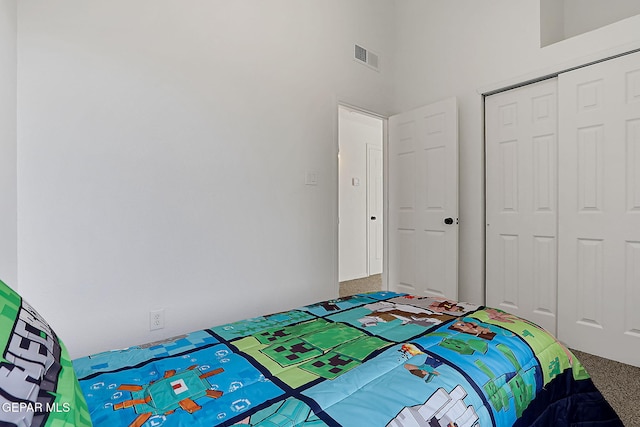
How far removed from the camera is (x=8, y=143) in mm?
1577

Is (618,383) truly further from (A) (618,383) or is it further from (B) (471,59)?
(B) (471,59)

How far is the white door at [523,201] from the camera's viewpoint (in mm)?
2635

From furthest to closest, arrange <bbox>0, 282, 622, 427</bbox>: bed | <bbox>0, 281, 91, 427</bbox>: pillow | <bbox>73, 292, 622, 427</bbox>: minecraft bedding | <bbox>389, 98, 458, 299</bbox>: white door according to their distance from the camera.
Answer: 1. <bbox>389, 98, 458, 299</bbox>: white door
2. <bbox>73, 292, 622, 427</bbox>: minecraft bedding
3. <bbox>0, 282, 622, 427</bbox>: bed
4. <bbox>0, 281, 91, 427</bbox>: pillow

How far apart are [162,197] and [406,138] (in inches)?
95.1

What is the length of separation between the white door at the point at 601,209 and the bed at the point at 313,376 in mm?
1335

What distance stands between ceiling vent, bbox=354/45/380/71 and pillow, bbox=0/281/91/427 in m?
3.31

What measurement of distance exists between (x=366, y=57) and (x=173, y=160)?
226 centimetres

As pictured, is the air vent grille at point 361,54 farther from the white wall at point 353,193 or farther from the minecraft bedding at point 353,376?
the minecraft bedding at point 353,376

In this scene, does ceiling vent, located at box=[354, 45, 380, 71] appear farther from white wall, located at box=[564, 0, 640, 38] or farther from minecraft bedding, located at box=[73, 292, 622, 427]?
minecraft bedding, located at box=[73, 292, 622, 427]

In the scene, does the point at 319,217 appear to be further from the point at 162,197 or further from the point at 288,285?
the point at 162,197

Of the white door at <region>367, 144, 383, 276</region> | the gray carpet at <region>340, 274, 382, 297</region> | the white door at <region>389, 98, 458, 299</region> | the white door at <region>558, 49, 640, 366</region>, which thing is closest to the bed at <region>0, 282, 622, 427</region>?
the white door at <region>558, 49, 640, 366</region>

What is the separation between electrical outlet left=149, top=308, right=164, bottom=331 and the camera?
82.4 inches

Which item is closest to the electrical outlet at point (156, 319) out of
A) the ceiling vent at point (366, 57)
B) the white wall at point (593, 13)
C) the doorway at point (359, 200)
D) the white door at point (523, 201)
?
the white door at point (523, 201)

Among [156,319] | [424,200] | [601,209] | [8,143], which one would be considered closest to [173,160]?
[8,143]
